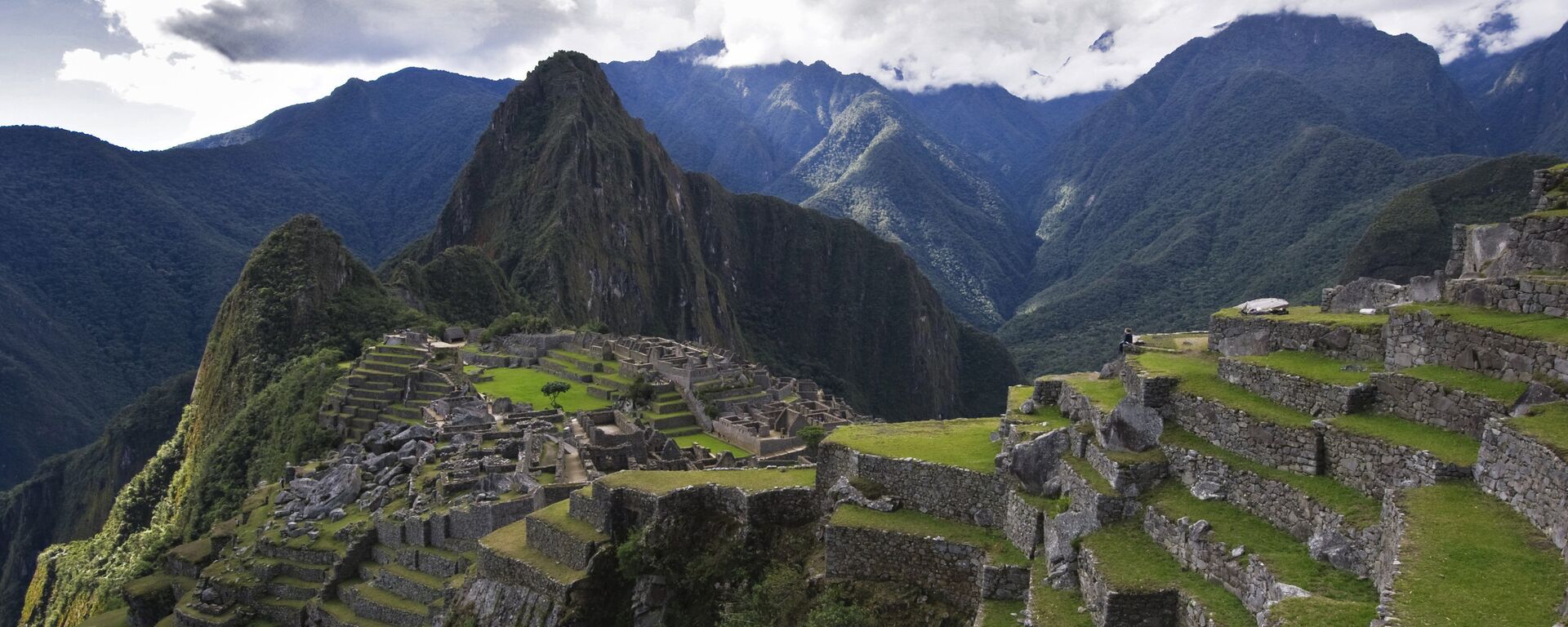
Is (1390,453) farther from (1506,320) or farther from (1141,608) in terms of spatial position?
(1141,608)

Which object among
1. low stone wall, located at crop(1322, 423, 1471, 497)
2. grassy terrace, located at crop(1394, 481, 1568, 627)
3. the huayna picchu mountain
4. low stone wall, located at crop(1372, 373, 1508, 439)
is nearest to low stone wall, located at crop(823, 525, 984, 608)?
low stone wall, located at crop(1322, 423, 1471, 497)

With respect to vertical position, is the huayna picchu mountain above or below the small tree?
above

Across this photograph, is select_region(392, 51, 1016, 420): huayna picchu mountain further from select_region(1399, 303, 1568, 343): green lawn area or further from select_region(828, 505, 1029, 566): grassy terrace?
select_region(1399, 303, 1568, 343): green lawn area

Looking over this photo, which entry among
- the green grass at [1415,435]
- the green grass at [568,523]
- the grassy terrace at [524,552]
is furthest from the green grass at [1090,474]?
the grassy terrace at [524,552]

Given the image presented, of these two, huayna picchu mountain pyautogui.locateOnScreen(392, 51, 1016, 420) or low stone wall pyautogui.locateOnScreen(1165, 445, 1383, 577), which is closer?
low stone wall pyautogui.locateOnScreen(1165, 445, 1383, 577)

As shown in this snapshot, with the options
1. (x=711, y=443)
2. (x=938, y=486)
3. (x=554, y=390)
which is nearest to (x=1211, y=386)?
(x=938, y=486)
